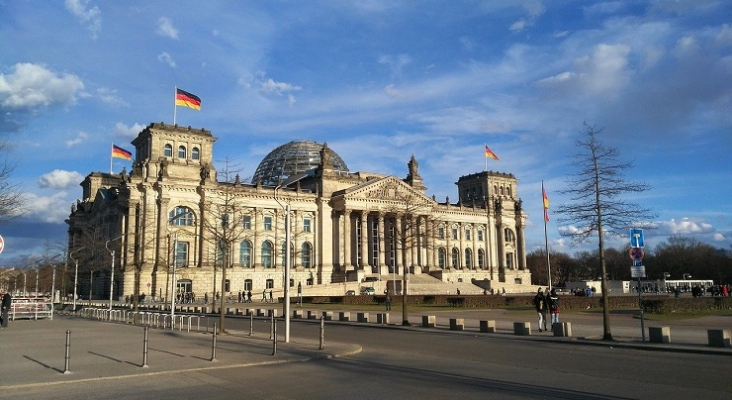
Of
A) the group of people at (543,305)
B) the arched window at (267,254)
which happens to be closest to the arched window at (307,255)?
the arched window at (267,254)

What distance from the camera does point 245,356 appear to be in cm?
1847

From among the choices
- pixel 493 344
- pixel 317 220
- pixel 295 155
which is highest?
pixel 295 155

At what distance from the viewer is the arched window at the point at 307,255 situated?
97.8 metres

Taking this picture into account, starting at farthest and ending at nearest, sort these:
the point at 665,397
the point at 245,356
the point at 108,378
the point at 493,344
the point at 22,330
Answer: the point at 22,330
the point at 493,344
the point at 245,356
the point at 108,378
the point at 665,397

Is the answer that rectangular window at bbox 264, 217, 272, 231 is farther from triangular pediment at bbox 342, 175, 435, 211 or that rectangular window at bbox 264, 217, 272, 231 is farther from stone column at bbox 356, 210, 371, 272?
stone column at bbox 356, 210, 371, 272

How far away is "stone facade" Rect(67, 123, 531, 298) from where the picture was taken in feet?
264

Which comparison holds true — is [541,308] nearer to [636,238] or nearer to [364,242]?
[636,238]

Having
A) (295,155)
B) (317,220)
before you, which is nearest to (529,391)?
(317,220)

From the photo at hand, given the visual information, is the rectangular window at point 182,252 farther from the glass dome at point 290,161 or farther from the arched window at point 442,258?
the arched window at point 442,258

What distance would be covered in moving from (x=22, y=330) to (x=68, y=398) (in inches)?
886

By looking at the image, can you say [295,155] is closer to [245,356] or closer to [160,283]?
[160,283]

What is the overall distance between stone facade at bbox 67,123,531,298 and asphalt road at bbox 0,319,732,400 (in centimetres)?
4630

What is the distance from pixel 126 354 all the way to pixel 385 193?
280ft

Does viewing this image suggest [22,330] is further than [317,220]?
No
